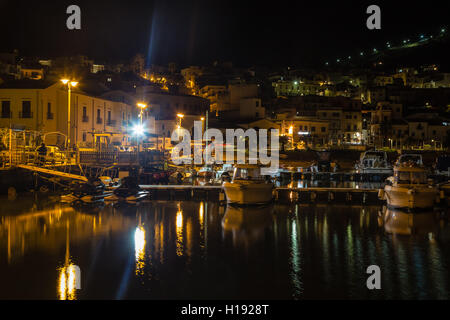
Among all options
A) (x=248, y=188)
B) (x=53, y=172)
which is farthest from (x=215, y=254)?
(x=53, y=172)

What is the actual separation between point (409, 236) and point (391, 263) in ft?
18.8

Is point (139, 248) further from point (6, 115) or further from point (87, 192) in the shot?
point (6, 115)

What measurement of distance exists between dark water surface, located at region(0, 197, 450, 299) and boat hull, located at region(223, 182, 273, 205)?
4.53 feet

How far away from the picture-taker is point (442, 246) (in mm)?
18938

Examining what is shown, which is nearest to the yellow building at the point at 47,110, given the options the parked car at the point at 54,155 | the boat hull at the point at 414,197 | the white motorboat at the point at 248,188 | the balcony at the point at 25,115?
the balcony at the point at 25,115

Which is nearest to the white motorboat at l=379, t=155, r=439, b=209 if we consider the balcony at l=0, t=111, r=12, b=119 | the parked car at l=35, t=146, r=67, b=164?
the parked car at l=35, t=146, r=67, b=164

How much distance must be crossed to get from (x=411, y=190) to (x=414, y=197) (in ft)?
1.57

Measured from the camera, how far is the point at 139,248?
17781 mm

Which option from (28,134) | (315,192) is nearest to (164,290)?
(315,192)

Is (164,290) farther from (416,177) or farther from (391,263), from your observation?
(416,177)

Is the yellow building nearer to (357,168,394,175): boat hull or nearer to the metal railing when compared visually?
the metal railing

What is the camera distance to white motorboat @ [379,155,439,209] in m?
27.5
